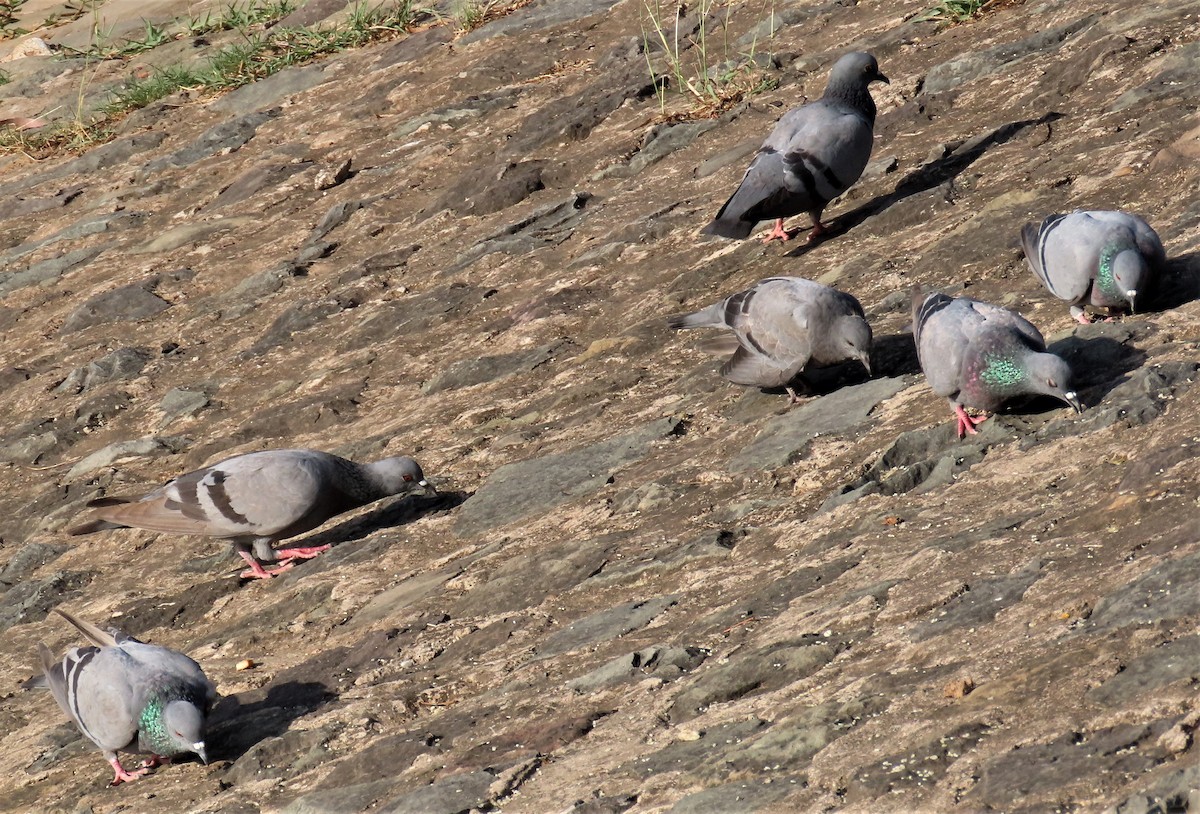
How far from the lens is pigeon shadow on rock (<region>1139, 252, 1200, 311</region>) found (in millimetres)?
5379

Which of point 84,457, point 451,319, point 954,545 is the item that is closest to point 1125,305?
point 954,545

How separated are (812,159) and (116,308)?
492cm

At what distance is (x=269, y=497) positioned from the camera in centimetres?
636

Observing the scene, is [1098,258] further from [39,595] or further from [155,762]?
[39,595]

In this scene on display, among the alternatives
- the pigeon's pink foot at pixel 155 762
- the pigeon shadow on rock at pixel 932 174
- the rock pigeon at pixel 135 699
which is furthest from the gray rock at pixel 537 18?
the pigeon's pink foot at pixel 155 762

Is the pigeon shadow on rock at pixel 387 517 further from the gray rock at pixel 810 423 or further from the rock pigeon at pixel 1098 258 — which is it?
the rock pigeon at pixel 1098 258

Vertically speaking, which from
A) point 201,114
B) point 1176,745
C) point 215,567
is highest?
point 201,114

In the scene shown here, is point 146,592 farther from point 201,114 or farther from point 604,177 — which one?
point 201,114

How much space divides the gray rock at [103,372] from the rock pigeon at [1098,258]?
18.6 ft

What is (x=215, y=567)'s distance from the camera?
6.70 metres

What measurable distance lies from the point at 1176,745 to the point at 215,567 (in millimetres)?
4841

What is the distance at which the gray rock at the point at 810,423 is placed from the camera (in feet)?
18.0

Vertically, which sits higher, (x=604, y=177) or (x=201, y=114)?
(x=201, y=114)

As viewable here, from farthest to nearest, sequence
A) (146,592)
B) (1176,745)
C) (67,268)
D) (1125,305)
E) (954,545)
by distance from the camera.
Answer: (67,268) → (146,592) → (1125,305) → (954,545) → (1176,745)
